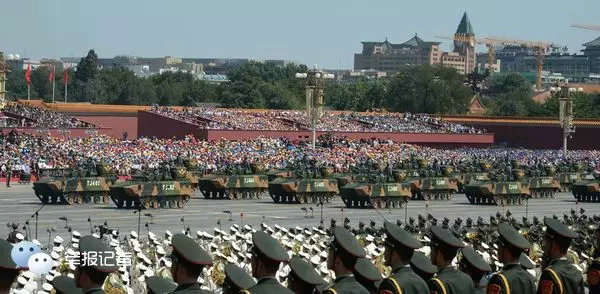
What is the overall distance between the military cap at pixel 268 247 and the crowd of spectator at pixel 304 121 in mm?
61773

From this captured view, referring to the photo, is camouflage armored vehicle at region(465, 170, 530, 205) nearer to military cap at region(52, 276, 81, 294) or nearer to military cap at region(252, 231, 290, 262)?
military cap at region(52, 276, 81, 294)

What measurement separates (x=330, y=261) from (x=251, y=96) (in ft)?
296

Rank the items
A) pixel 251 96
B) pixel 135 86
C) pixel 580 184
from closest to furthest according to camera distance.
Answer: pixel 580 184, pixel 251 96, pixel 135 86

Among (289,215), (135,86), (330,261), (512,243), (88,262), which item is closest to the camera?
(88,262)

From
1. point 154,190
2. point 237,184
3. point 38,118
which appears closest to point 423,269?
point 154,190

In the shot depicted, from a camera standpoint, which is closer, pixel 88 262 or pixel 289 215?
pixel 88 262

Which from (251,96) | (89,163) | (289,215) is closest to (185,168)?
(89,163)

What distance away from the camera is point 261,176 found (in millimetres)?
45250

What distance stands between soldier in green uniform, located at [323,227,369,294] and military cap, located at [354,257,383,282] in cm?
23

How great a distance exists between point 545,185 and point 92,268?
4432 centimetres

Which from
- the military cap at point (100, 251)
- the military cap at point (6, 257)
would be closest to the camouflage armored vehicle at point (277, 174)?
the military cap at point (100, 251)

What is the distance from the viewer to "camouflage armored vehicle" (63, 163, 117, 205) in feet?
131

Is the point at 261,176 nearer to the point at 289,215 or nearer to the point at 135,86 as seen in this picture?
the point at 289,215

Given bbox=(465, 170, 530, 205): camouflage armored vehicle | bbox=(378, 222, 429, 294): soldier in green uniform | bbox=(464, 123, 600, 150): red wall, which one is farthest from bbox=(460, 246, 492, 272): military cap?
bbox=(464, 123, 600, 150): red wall
